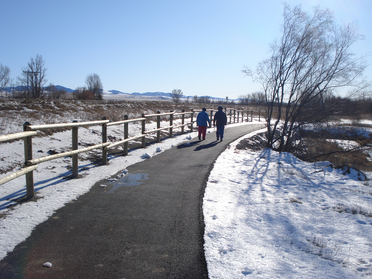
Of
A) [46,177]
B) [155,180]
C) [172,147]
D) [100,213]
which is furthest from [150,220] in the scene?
[172,147]

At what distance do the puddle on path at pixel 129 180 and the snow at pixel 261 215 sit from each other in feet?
1.40

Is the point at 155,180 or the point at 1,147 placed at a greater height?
the point at 1,147

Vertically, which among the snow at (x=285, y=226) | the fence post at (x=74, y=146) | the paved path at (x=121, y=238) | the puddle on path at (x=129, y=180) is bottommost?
the snow at (x=285, y=226)

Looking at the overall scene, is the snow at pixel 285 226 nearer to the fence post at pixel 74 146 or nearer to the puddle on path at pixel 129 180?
the puddle on path at pixel 129 180

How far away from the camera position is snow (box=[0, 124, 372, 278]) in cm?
310

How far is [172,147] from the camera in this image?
1123cm

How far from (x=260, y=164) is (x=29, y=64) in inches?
3073

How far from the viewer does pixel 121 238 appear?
11.3ft

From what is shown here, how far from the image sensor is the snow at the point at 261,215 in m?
3.10

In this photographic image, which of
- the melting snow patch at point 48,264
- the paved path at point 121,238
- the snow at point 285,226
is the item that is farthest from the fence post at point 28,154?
the snow at point 285,226

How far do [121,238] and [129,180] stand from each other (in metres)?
2.81

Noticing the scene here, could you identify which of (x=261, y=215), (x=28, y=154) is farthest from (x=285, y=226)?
(x=28, y=154)

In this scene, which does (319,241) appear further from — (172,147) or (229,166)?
(172,147)

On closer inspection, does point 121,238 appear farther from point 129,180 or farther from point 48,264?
point 129,180
